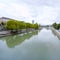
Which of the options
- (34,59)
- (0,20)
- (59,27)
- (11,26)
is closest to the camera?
(34,59)

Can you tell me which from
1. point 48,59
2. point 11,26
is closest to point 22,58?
point 48,59

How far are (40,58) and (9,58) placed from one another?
189cm

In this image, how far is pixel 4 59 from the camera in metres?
7.86

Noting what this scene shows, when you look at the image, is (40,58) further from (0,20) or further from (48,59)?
(0,20)

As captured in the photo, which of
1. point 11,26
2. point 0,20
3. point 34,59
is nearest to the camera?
point 34,59

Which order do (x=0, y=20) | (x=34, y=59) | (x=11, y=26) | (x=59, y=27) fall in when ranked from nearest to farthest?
(x=34, y=59)
(x=11, y=26)
(x=59, y=27)
(x=0, y=20)

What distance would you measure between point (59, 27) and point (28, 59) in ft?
139

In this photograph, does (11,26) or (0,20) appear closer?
(11,26)

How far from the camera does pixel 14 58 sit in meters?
8.05

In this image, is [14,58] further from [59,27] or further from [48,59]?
[59,27]

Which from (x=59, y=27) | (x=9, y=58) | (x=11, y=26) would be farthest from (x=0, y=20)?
(x=9, y=58)

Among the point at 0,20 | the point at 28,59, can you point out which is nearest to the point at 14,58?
the point at 28,59

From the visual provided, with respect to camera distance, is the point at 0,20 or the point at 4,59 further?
the point at 0,20

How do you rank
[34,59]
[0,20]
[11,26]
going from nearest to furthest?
[34,59] < [11,26] < [0,20]
